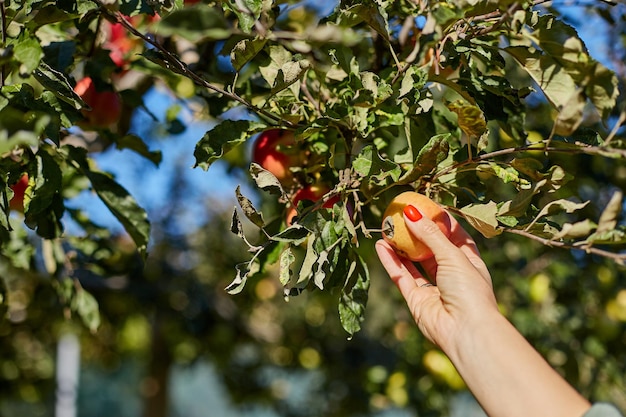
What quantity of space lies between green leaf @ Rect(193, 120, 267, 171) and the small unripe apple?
211 millimetres

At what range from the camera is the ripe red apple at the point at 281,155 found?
3.53 ft

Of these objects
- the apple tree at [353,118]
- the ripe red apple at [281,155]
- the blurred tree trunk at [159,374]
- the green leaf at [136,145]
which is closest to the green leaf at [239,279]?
the apple tree at [353,118]

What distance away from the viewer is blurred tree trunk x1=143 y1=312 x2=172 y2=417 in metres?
3.96

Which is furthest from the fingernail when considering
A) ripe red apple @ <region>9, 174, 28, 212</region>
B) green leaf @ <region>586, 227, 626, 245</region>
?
ripe red apple @ <region>9, 174, 28, 212</region>

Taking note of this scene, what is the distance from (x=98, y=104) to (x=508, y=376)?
36.8 inches

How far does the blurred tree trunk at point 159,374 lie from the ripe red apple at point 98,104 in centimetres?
266

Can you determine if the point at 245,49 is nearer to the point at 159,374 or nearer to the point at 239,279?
the point at 239,279

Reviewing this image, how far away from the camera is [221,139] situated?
3.10 feet

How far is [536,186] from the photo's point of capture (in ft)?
2.64

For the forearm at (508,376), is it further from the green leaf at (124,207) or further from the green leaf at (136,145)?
the green leaf at (136,145)

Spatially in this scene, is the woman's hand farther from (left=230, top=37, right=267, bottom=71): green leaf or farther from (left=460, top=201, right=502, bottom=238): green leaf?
(left=230, top=37, right=267, bottom=71): green leaf

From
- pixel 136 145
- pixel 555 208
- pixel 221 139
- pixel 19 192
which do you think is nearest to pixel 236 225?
pixel 221 139

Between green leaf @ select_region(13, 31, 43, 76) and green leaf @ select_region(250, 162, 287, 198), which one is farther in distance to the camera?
green leaf @ select_region(250, 162, 287, 198)

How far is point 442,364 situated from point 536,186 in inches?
70.3
